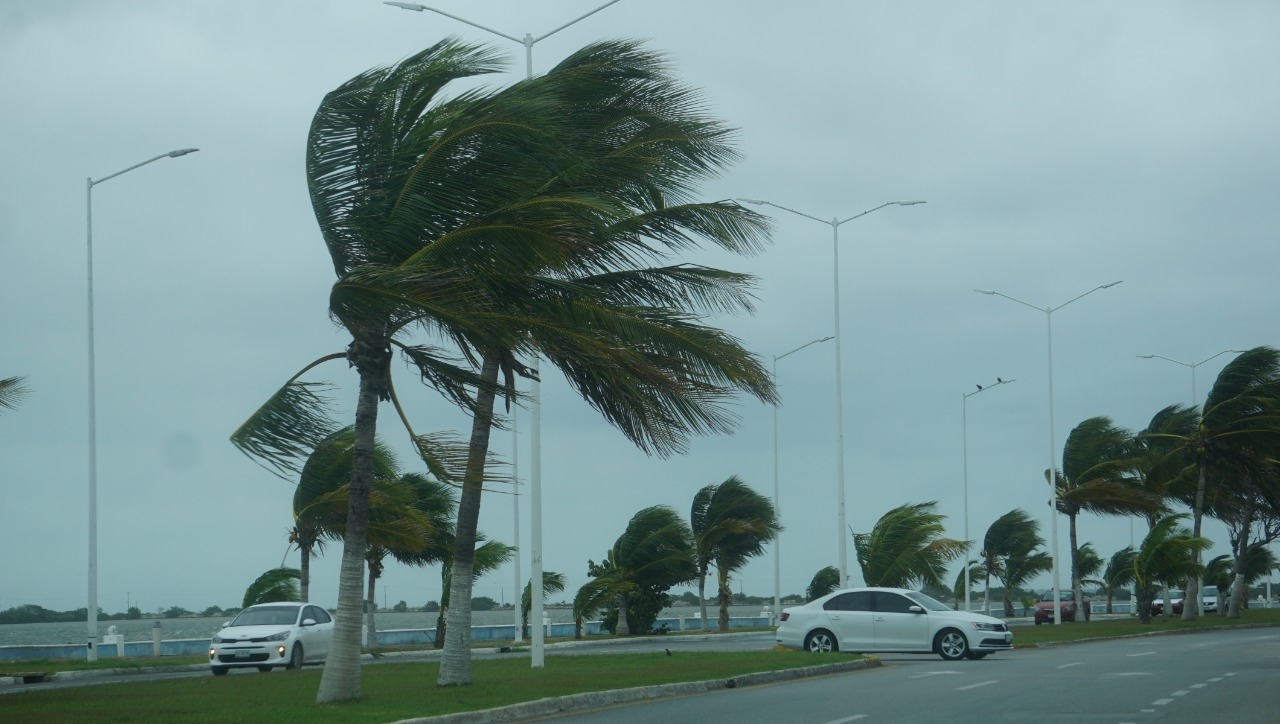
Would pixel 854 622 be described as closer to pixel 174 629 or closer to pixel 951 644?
pixel 951 644

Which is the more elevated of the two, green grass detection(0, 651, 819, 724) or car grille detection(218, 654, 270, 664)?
green grass detection(0, 651, 819, 724)

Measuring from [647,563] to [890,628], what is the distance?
1866 centimetres

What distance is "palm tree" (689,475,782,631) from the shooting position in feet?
158

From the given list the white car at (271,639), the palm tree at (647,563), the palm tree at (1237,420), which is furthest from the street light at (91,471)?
the palm tree at (1237,420)

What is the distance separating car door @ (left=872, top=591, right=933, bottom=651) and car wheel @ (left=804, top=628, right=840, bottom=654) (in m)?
0.88

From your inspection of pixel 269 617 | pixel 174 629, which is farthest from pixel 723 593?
pixel 174 629

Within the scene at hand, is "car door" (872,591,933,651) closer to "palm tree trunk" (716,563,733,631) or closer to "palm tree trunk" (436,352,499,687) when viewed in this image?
"palm tree trunk" (436,352,499,687)

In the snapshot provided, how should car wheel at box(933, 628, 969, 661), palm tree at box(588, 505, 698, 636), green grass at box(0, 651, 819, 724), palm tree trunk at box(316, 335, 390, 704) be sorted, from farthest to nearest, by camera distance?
palm tree at box(588, 505, 698, 636) → car wheel at box(933, 628, 969, 661) → palm tree trunk at box(316, 335, 390, 704) → green grass at box(0, 651, 819, 724)

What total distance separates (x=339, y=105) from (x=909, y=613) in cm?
1644

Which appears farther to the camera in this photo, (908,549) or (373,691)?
(908,549)

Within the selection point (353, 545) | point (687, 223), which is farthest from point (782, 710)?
point (687, 223)

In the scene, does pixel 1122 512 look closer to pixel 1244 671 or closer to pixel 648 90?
pixel 1244 671

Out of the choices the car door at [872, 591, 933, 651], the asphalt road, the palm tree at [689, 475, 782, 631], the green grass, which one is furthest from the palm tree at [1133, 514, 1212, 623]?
the green grass

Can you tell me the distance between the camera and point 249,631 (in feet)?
84.4
